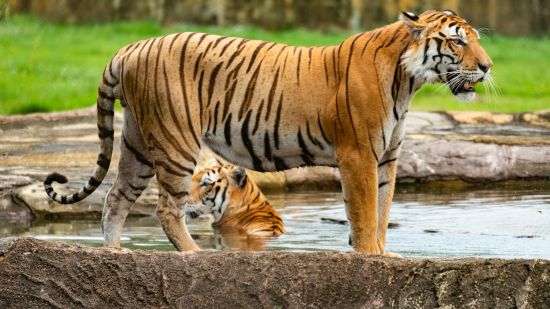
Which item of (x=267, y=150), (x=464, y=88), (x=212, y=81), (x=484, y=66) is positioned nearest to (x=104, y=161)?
(x=212, y=81)

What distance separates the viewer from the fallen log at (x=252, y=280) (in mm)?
4926

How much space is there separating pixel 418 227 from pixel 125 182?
83.6 inches

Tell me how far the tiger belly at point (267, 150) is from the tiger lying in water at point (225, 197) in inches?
78.6

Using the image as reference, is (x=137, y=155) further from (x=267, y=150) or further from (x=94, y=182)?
(x=267, y=150)

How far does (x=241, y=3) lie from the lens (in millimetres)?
20094

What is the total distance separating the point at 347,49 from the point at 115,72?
128cm

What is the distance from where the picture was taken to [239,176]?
875 cm

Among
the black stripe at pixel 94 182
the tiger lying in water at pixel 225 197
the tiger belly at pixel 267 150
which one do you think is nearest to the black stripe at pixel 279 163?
the tiger belly at pixel 267 150

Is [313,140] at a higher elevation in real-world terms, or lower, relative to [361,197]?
higher

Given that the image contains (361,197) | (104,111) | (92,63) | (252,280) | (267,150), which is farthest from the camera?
(92,63)

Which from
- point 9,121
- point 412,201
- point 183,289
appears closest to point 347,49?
point 183,289

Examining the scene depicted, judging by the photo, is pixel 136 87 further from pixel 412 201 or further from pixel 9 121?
pixel 9 121

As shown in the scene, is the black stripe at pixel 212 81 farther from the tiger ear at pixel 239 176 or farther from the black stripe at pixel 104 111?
the tiger ear at pixel 239 176

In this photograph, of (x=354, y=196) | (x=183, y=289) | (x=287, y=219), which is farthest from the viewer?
(x=287, y=219)
